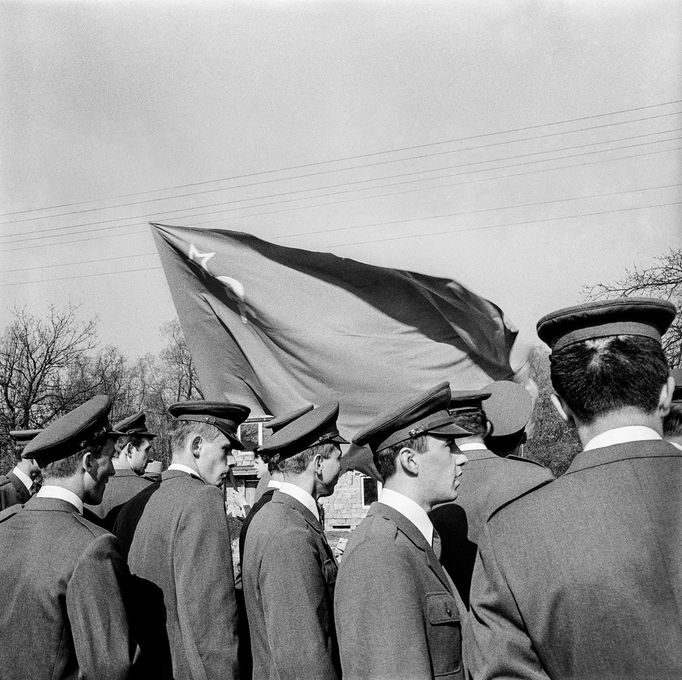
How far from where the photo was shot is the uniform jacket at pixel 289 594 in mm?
3025

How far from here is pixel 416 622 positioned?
2457mm

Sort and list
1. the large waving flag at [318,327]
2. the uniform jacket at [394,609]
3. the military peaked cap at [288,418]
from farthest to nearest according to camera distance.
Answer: the large waving flag at [318,327] < the military peaked cap at [288,418] < the uniform jacket at [394,609]

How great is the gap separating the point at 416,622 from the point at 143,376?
5299 centimetres

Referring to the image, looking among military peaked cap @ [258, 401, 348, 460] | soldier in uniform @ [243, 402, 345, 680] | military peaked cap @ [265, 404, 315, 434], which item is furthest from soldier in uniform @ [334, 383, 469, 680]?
military peaked cap @ [265, 404, 315, 434]

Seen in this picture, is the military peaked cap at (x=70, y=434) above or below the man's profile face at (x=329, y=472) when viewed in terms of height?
above

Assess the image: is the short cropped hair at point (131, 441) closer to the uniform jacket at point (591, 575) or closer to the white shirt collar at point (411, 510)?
the white shirt collar at point (411, 510)

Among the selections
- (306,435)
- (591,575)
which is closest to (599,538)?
(591,575)

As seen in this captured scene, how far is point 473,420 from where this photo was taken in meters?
3.98

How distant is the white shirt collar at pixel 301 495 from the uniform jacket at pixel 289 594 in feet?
0.27

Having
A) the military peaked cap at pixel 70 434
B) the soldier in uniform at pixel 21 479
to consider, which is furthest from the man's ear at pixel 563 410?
the soldier in uniform at pixel 21 479

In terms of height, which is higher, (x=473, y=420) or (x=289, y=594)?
(x=473, y=420)

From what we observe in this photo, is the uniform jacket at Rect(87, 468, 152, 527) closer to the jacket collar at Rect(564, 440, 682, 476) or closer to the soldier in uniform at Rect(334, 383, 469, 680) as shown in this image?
the soldier in uniform at Rect(334, 383, 469, 680)

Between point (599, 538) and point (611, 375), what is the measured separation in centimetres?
41

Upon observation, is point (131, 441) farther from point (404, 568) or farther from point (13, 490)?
point (404, 568)
